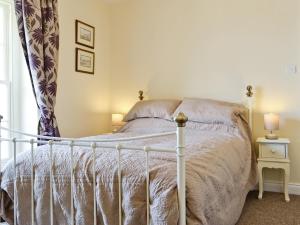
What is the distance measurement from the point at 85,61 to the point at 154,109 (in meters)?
1.04

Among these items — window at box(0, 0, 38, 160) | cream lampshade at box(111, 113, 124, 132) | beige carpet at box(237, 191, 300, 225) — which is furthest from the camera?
cream lampshade at box(111, 113, 124, 132)

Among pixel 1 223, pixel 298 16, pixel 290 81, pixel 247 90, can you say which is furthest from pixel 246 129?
pixel 1 223

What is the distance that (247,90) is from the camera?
11.5 ft

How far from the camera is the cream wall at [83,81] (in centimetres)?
336

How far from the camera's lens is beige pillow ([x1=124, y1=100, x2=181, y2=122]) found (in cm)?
346

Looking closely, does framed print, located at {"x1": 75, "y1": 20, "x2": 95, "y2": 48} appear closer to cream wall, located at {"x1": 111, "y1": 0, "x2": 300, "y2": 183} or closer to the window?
cream wall, located at {"x1": 111, "y1": 0, "x2": 300, "y2": 183}

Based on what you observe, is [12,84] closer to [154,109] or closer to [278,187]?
[154,109]

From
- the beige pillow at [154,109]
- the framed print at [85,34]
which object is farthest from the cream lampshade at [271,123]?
the framed print at [85,34]

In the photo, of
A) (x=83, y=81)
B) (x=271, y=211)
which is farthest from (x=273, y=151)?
(x=83, y=81)

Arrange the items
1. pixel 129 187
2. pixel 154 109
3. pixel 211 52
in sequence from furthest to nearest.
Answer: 1. pixel 211 52
2. pixel 154 109
3. pixel 129 187

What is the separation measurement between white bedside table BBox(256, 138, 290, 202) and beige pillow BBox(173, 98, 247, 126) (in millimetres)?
379

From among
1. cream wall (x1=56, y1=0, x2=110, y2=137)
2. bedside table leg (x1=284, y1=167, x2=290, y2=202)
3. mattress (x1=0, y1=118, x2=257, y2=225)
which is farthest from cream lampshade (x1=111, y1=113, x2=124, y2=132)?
bedside table leg (x1=284, y1=167, x2=290, y2=202)

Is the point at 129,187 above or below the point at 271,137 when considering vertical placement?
below

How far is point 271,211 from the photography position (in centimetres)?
273
